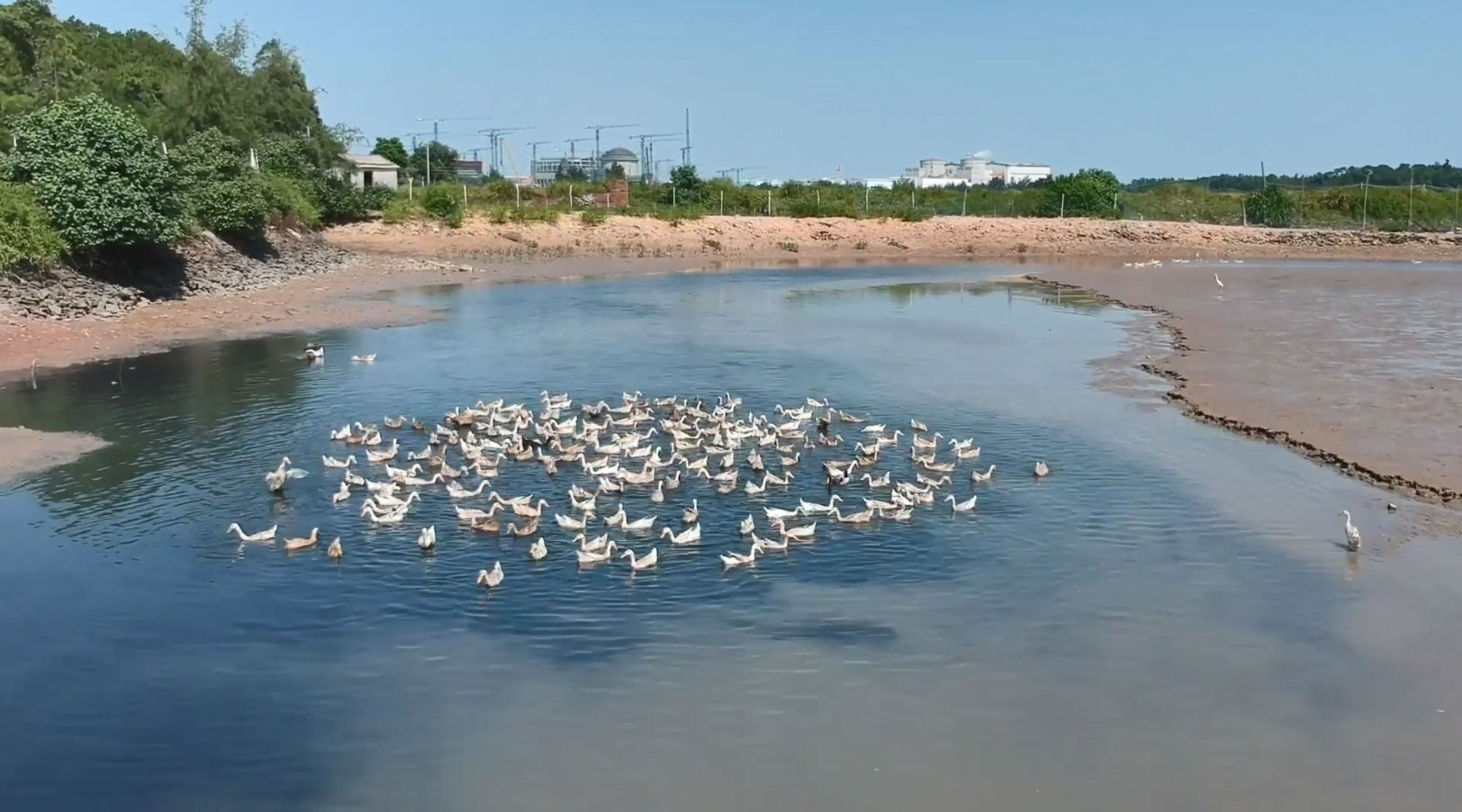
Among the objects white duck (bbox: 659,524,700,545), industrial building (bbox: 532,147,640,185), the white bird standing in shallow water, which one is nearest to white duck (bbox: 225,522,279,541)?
white duck (bbox: 659,524,700,545)

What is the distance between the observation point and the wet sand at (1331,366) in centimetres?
2119

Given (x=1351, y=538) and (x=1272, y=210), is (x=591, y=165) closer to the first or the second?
(x=1272, y=210)

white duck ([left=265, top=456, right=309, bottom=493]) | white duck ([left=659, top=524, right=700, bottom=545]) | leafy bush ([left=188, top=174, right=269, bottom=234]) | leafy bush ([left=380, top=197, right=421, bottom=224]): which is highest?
leafy bush ([left=380, top=197, right=421, bottom=224])

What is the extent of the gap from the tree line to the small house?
3.15 m

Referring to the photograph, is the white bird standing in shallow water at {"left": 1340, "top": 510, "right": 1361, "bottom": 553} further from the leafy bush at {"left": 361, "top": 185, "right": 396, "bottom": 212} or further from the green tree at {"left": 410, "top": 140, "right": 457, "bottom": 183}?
the green tree at {"left": 410, "top": 140, "right": 457, "bottom": 183}

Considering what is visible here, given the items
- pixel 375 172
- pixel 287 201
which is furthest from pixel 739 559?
pixel 375 172

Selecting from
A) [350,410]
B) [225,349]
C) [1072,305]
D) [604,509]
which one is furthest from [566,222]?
[604,509]

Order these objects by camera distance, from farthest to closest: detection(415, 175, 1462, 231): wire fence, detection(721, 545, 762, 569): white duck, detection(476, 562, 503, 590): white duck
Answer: detection(415, 175, 1462, 231): wire fence
detection(721, 545, 762, 569): white duck
detection(476, 562, 503, 590): white duck

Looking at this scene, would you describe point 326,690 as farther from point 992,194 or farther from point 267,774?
point 992,194

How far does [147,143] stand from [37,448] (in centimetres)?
1858

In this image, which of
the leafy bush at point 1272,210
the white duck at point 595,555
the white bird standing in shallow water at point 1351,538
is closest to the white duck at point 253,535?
the white duck at point 595,555

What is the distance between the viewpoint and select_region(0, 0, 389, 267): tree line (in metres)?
34.2

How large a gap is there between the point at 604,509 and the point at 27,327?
68.1ft

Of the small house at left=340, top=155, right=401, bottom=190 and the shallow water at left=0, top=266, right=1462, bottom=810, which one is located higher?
the small house at left=340, top=155, right=401, bottom=190
